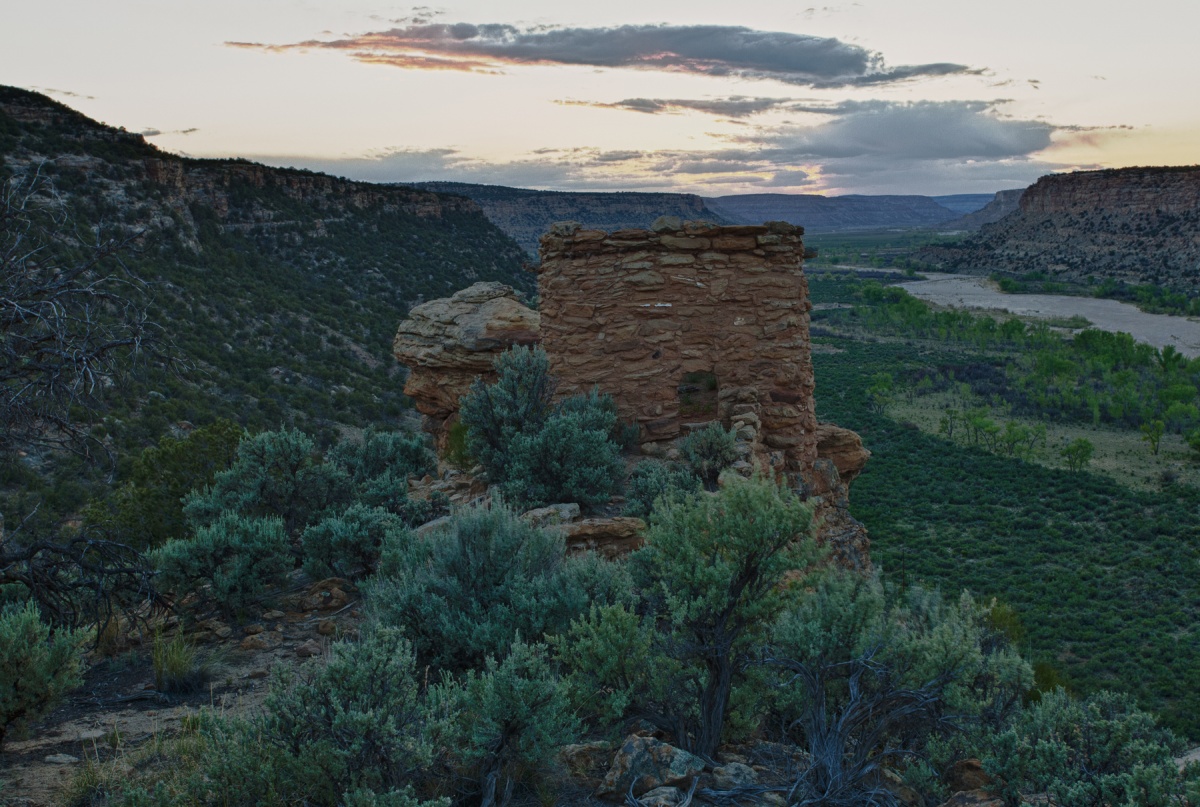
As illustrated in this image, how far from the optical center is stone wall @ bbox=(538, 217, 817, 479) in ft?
31.6

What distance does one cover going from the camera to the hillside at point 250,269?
27.5m

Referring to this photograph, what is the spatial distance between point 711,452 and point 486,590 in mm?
3832

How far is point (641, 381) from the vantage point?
9.84m

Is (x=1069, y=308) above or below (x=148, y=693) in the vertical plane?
below

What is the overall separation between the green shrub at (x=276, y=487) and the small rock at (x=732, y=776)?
567 cm

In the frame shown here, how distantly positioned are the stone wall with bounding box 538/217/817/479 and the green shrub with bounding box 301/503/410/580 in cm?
307

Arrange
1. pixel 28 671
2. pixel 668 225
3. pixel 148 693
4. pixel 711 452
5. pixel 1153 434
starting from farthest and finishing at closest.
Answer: pixel 1153 434
pixel 668 225
pixel 711 452
pixel 148 693
pixel 28 671

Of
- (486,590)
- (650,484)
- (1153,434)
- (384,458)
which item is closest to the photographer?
(486,590)

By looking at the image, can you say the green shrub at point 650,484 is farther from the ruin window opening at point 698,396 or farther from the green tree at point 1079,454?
the green tree at point 1079,454

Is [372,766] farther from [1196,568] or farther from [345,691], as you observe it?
[1196,568]

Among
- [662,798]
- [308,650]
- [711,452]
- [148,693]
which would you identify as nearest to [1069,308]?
[711,452]

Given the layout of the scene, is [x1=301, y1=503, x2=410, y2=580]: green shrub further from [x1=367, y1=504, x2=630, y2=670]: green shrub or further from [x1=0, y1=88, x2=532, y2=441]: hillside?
[x1=0, y1=88, x2=532, y2=441]: hillside

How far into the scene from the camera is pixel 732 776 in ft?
13.7

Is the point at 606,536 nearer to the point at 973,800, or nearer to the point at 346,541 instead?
the point at 346,541
